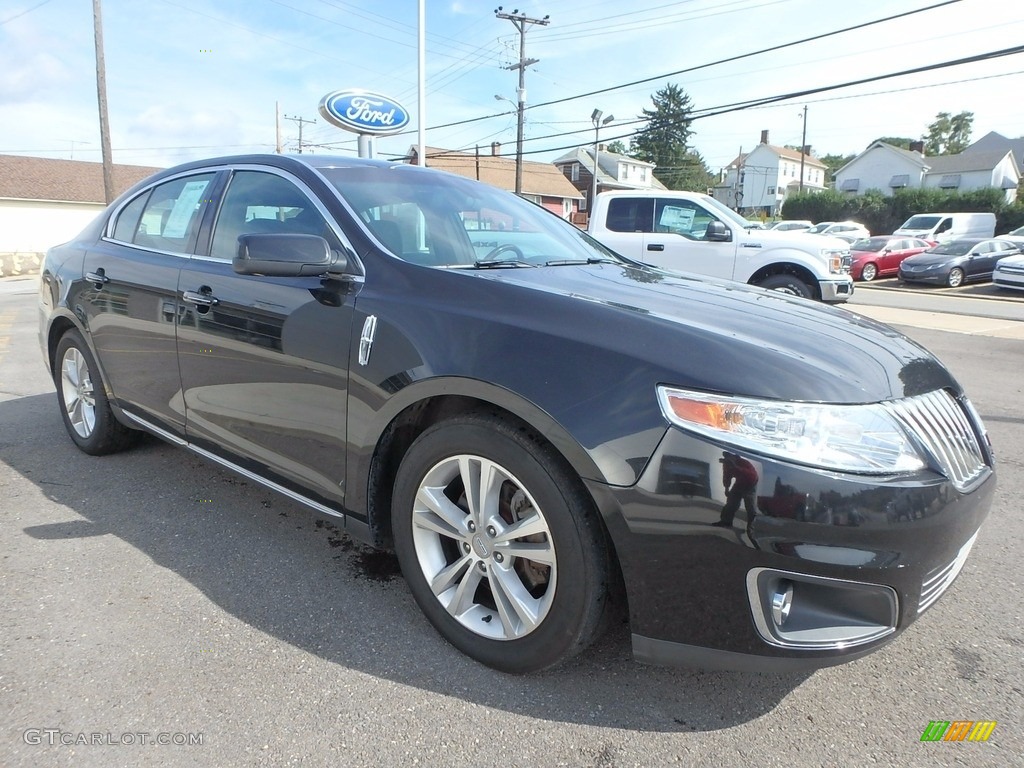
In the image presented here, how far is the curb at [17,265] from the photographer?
853 inches

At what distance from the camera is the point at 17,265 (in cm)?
2197

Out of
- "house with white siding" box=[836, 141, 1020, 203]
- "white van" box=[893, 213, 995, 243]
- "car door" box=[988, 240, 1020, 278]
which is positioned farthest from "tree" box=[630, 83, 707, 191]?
"car door" box=[988, 240, 1020, 278]

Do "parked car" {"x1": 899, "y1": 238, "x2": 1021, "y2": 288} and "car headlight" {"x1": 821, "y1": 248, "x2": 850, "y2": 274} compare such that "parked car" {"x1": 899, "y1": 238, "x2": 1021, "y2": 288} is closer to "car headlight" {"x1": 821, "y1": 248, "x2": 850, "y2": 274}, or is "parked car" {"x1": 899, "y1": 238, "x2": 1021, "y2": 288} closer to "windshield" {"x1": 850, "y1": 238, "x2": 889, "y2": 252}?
"windshield" {"x1": 850, "y1": 238, "x2": 889, "y2": 252}

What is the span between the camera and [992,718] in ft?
6.69

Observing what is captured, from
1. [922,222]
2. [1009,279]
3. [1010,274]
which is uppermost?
[922,222]

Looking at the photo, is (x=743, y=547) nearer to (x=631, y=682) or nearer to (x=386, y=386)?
(x=631, y=682)

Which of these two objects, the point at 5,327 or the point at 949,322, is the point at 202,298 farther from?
the point at 949,322

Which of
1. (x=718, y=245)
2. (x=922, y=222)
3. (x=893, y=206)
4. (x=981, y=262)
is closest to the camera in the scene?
(x=718, y=245)

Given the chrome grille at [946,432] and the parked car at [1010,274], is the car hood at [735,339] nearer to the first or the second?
the chrome grille at [946,432]

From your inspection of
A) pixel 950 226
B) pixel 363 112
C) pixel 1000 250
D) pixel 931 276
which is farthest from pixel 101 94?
pixel 950 226

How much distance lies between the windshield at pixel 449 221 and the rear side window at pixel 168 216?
0.82m

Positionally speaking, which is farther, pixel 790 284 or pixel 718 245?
pixel 718 245

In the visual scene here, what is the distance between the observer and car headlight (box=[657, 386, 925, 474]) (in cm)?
171

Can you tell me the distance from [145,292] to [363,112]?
30.6 ft
